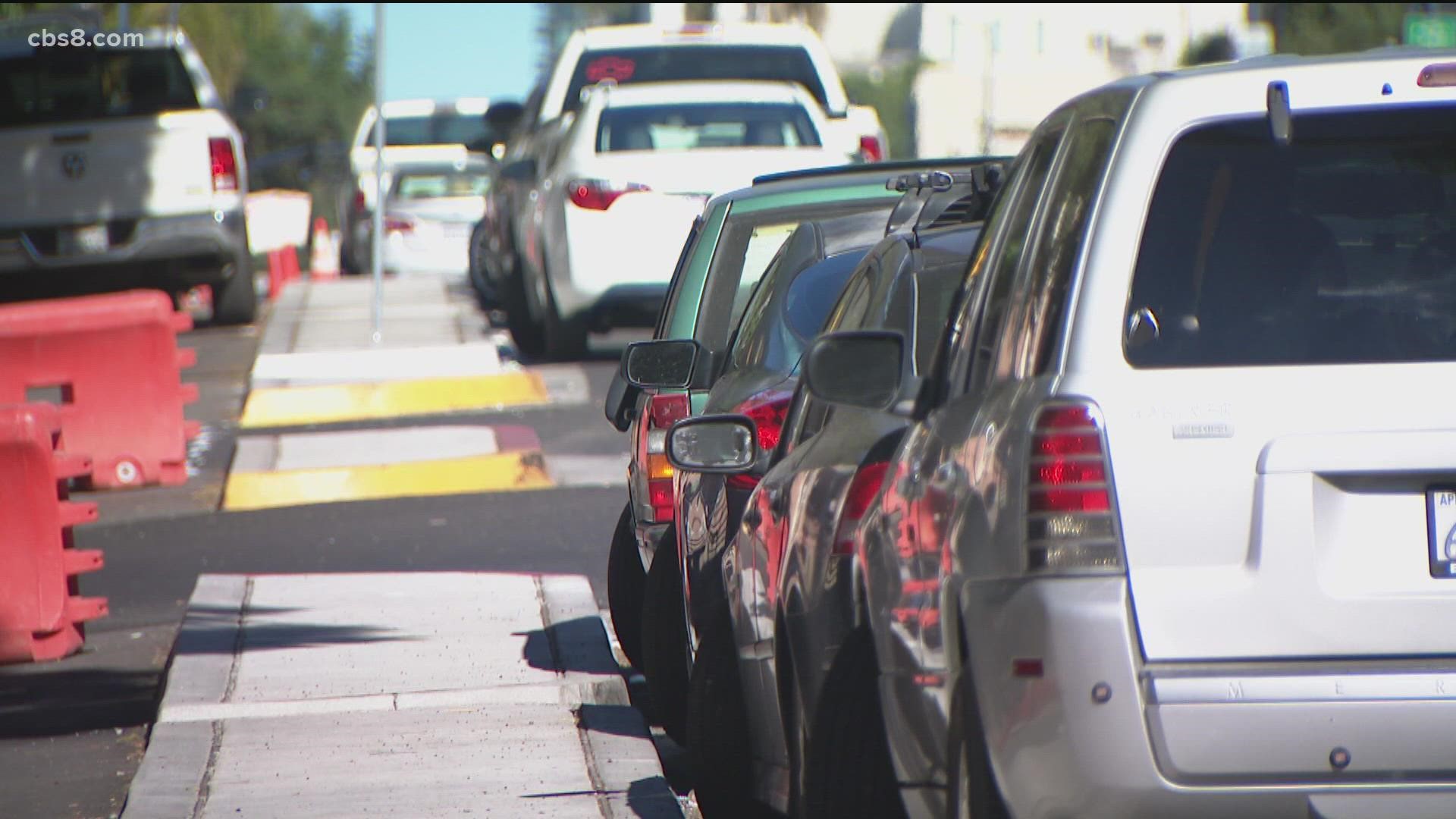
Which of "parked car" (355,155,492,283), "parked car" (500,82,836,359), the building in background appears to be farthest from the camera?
the building in background

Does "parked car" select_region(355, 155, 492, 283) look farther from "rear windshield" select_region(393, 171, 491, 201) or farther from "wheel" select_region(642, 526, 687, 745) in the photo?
"wheel" select_region(642, 526, 687, 745)

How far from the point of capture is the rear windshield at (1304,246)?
3.59m

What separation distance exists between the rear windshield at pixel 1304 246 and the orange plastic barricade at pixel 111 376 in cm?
1000

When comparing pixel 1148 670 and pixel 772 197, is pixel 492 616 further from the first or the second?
pixel 1148 670

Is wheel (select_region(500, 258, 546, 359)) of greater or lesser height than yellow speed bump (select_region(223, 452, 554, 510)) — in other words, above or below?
below

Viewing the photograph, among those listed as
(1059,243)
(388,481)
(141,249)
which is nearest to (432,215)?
(141,249)

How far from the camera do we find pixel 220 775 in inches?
243

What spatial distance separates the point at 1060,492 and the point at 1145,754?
408 millimetres

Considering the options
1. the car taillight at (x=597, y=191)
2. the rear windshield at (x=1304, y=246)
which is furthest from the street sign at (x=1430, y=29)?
the rear windshield at (x=1304, y=246)

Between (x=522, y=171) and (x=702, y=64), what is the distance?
212 centimetres

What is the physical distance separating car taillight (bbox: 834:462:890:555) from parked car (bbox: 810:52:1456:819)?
63 centimetres

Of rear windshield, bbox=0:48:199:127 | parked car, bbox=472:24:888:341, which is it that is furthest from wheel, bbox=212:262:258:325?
parked car, bbox=472:24:888:341

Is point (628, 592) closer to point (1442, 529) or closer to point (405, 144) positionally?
point (1442, 529)

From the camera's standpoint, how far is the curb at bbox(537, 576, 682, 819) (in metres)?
5.81
